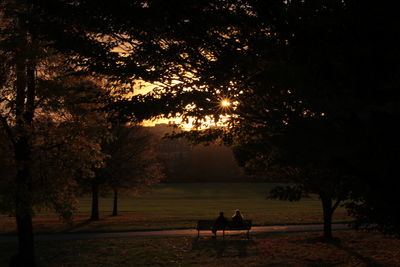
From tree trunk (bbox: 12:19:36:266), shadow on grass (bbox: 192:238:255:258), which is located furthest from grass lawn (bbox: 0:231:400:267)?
tree trunk (bbox: 12:19:36:266)

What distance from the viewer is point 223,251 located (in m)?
15.0

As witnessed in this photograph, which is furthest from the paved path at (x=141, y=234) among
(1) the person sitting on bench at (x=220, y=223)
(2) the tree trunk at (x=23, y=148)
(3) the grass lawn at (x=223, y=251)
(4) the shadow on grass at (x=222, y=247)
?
(2) the tree trunk at (x=23, y=148)

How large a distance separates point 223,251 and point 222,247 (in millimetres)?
856

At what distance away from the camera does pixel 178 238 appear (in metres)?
18.0

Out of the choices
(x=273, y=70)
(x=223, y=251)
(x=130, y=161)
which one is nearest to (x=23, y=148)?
(x=223, y=251)

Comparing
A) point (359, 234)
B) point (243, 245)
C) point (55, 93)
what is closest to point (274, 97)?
point (55, 93)

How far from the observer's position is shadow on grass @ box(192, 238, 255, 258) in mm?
14375

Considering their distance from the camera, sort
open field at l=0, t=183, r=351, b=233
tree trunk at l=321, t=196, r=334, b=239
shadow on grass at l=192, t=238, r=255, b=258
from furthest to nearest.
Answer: open field at l=0, t=183, r=351, b=233, tree trunk at l=321, t=196, r=334, b=239, shadow on grass at l=192, t=238, r=255, b=258

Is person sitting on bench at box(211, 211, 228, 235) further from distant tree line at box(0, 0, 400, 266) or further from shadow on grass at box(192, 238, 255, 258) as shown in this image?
distant tree line at box(0, 0, 400, 266)

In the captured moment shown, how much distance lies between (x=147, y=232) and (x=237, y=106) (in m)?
14.2

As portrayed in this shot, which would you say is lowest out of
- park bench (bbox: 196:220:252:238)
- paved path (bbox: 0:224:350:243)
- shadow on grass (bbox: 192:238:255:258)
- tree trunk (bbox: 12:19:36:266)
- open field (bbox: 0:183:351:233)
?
open field (bbox: 0:183:351:233)

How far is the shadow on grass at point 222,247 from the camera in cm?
1438

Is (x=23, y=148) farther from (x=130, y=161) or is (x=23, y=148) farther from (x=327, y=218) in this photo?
(x=130, y=161)

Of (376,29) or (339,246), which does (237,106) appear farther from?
(339,246)
